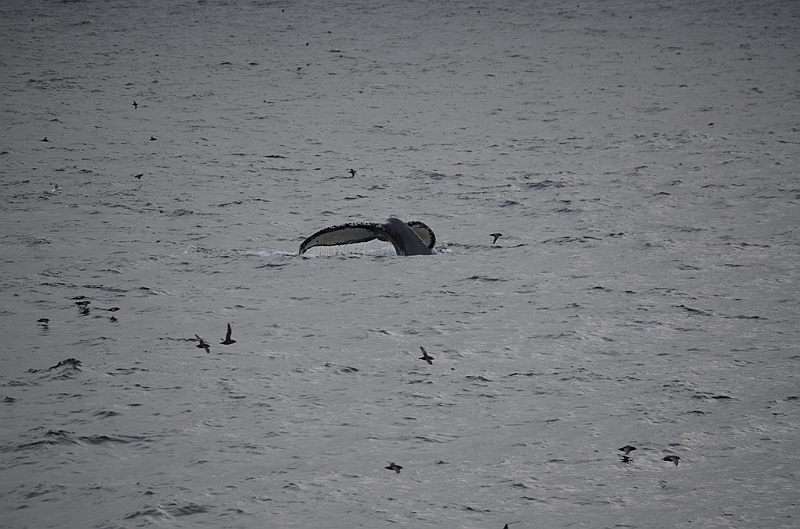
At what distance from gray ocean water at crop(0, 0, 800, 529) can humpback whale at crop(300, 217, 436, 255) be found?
12.9 inches

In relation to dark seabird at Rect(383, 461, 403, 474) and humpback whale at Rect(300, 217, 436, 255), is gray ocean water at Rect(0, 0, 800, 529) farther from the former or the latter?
humpback whale at Rect(300, 217, 436, 255)

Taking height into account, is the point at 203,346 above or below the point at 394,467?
above

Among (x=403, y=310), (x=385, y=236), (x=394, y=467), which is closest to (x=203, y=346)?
(x=403, y=310)

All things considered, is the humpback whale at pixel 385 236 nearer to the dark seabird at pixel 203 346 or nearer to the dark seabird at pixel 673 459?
the dark seabird at pixel 203 346

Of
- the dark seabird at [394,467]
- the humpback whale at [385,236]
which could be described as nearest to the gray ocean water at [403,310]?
the dark seabird at [394,467]

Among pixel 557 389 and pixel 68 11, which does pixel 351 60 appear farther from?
pixel 557 389

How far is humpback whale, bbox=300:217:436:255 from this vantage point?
45.0ft

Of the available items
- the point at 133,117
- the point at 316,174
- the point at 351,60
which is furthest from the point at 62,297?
the point at 351,60

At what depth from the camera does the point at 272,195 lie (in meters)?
20.7

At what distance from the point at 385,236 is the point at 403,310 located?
171 cm

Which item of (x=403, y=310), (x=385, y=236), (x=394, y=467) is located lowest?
(x=394, y=467)

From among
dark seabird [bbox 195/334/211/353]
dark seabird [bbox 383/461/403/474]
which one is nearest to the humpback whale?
dark seabird [bbox 195/334/211/353]

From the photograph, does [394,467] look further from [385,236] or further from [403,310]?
[385,236]

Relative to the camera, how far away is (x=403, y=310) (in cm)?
1328
